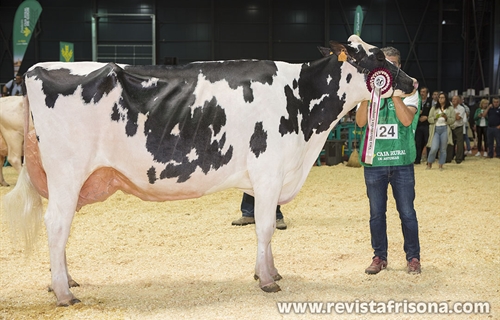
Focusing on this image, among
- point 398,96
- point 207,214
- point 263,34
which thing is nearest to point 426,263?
point 398,96

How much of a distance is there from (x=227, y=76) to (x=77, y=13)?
911 inches

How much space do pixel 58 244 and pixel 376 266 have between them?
8.50 feet

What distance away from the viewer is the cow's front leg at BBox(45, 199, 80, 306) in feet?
→ 12.3

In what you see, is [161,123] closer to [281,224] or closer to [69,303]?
[69,303]

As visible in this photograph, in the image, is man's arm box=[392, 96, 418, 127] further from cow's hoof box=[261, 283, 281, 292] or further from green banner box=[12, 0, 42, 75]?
green banner box=[12, 0, 42, 75]

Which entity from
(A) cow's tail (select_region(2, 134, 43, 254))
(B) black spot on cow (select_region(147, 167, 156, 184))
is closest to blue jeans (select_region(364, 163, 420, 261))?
(B) black spot on cow (select_region(147, 167, 156, 184))

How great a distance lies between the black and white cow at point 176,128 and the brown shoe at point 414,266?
4.07 ft

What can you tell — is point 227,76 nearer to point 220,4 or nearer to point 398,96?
point 398,96

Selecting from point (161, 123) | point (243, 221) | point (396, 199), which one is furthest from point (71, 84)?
point (243, 221)

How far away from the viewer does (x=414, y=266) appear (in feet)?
14.9

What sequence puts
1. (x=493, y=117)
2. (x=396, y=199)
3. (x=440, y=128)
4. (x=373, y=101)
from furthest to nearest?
1. (x=493, y=117)
2. (x=440, y=128)
3. (x=396, y=199)
4. (x=373, y=101)

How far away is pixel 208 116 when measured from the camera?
12.8 ft

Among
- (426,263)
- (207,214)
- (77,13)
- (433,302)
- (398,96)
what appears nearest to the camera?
(433,302)

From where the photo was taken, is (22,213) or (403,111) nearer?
(22,213)
